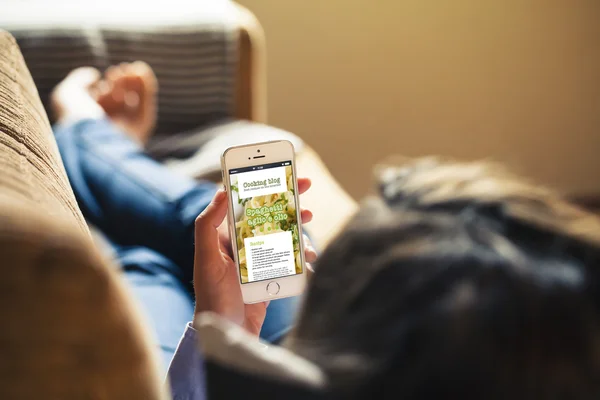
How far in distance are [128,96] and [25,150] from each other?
78cm

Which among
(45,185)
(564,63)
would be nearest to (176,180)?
(45,185)

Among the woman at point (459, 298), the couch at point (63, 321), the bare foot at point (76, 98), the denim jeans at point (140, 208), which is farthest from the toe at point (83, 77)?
the woman at point (459, 298)

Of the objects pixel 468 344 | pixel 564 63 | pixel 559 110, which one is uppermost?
pixel 468 344

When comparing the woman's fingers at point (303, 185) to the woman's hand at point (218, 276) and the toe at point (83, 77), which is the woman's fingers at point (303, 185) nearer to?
the woman's hand at point (218, 276)

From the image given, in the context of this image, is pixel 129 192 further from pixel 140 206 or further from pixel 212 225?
pixel 212 225

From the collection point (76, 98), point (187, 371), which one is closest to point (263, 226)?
point (187, 371)

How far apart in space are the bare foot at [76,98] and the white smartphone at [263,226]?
475 millimetres

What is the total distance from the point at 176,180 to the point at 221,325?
0.59 metres

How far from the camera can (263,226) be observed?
2.15ft

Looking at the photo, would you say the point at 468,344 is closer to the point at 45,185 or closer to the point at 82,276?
the point at 82,276

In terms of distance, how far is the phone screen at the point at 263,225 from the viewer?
0.64m

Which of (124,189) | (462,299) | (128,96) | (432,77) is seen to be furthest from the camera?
(432,77)

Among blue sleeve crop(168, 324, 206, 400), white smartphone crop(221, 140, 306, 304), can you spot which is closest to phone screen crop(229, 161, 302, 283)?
white smartphone crop(221, 140, 306, 304)

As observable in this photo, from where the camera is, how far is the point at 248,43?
1293 millimetres
